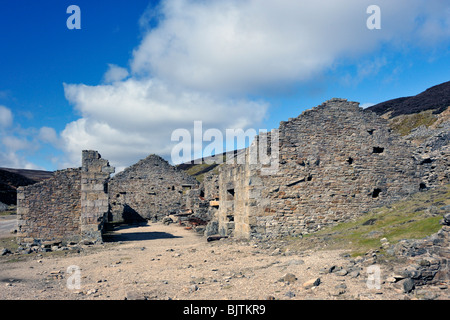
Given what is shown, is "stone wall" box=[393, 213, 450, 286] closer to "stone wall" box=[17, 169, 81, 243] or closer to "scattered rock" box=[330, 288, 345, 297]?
"scattered rock" box=[330, 288, 345, 297]

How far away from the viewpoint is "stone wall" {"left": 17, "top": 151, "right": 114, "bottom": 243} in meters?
13.9

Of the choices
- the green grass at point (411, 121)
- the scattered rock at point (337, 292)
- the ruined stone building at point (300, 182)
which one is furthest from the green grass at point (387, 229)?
the green grass at point (411, 121)

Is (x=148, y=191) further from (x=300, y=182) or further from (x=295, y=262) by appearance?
(x=295, y=262)

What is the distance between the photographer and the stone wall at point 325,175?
12.3 metres

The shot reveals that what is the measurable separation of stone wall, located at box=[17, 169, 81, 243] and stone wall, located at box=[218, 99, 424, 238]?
7.12 metres

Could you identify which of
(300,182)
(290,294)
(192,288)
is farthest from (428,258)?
(300,182)

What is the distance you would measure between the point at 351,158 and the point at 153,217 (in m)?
20.6

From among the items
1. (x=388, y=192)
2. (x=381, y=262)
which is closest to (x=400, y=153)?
(x=388, y=192)

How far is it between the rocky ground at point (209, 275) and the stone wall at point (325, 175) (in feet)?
4.88

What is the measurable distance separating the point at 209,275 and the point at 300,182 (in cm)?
598

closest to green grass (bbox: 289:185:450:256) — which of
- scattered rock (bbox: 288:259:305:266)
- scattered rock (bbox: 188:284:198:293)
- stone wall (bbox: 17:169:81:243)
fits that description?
scattered rock (bbox: 288:259:305:266)

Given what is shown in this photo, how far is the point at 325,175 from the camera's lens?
42.3 ft

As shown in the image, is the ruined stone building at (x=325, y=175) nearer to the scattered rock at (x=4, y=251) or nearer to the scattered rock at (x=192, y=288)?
the scattered rock at (x=192, y=288)
